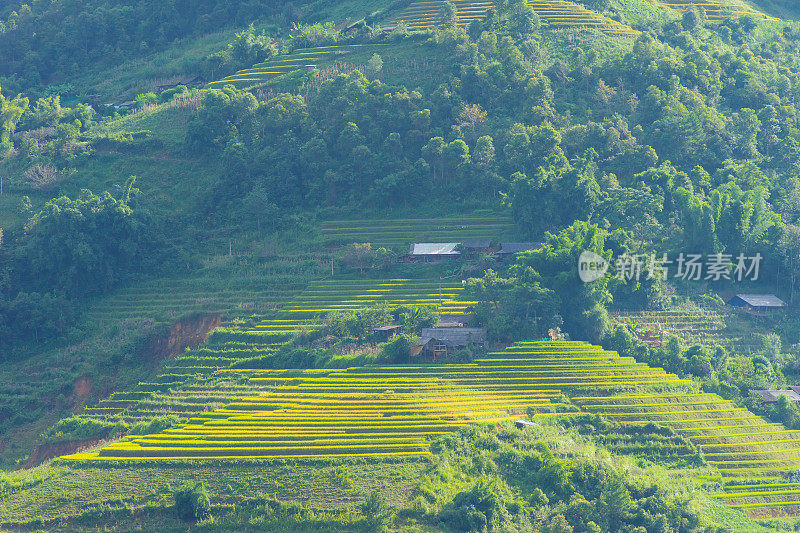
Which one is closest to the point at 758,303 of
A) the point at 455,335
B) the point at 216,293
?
the point at 455,335

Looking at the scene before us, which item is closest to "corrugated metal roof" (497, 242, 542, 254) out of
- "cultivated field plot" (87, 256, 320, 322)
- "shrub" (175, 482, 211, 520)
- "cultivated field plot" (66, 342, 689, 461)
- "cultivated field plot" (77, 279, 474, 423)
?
"cultivated field plot" (77, 279, 474, 423)

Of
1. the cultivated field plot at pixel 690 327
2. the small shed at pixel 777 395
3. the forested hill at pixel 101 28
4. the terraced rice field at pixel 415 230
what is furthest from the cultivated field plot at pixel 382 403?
the forested hill at pixel 101 28

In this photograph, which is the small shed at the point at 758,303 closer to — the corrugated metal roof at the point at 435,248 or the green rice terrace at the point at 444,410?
the green rice terrace at the point at 444,410

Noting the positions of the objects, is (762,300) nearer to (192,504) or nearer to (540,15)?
(540,15)

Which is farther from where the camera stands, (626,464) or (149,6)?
(149,6)

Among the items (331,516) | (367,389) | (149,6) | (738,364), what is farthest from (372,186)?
(149,6)

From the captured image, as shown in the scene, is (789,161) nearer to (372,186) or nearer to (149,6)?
(372,186)
